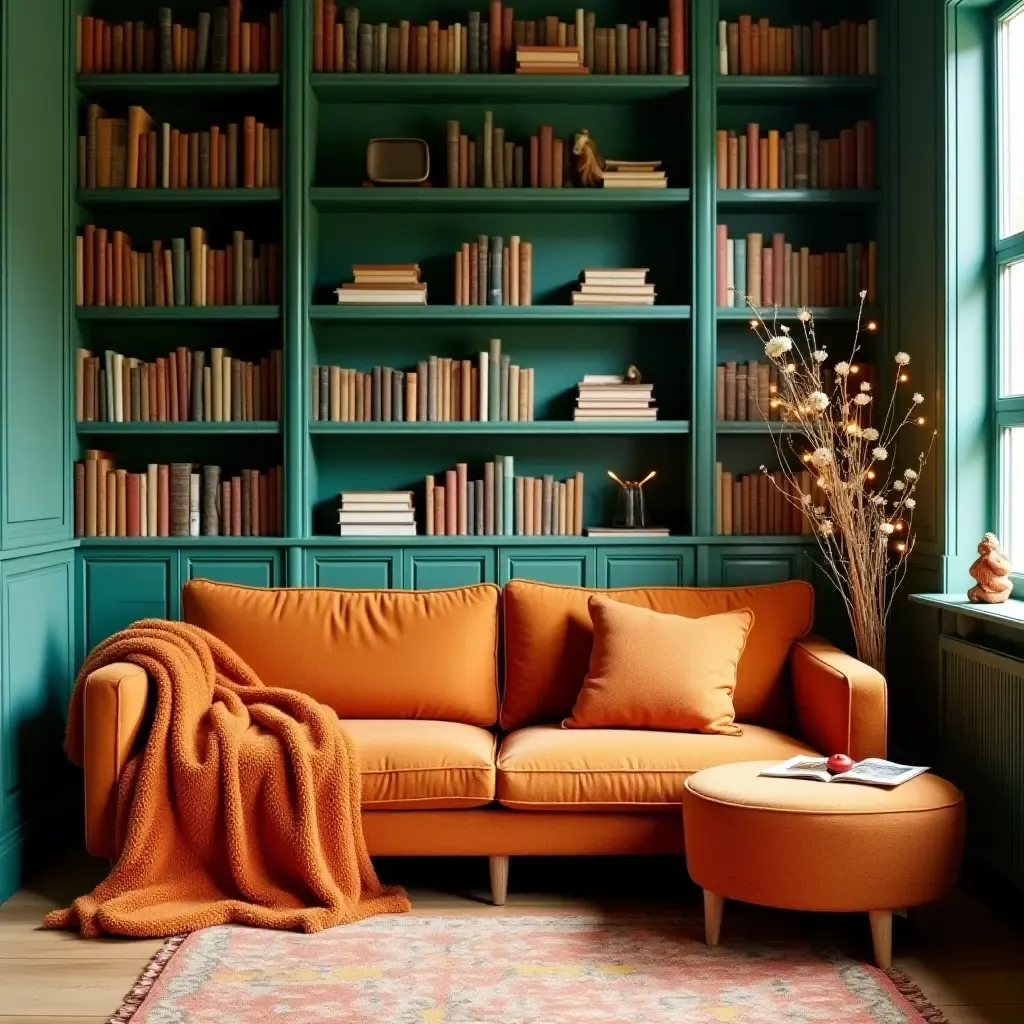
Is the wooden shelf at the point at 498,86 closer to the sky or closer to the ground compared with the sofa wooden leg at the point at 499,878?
closer to the sky

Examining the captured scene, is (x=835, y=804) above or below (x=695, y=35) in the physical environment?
below

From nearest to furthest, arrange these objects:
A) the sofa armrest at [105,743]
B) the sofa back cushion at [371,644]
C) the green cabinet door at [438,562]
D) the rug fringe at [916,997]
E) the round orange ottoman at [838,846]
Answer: the rug fringe at [916,997] → the round orange ottoman at [838,846] → the sofa armrest at [105,743] → the sofa back cushion at [371,644] → the green cabinet door at [438,562]

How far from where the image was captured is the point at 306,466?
447cm

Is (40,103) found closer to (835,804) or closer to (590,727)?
(590,727)

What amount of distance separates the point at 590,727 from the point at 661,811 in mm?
406

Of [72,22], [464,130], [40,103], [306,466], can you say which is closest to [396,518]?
[306,466]

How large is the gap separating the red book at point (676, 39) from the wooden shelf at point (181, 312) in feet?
5.56

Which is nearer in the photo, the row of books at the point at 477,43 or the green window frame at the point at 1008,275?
the green window frame at the point at 1008,275

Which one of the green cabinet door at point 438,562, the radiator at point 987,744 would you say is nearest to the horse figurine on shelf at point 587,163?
the green cabinet door at point 438,562

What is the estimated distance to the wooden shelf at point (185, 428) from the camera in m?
4.44

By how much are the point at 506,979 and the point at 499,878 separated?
1.86 feet

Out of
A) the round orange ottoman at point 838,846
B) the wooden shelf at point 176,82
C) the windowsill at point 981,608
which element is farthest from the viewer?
the wooden shelf at point 176,82

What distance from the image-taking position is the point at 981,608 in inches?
136

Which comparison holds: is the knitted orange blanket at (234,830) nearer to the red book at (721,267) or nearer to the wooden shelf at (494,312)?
the wooden shelf at (494,312)
